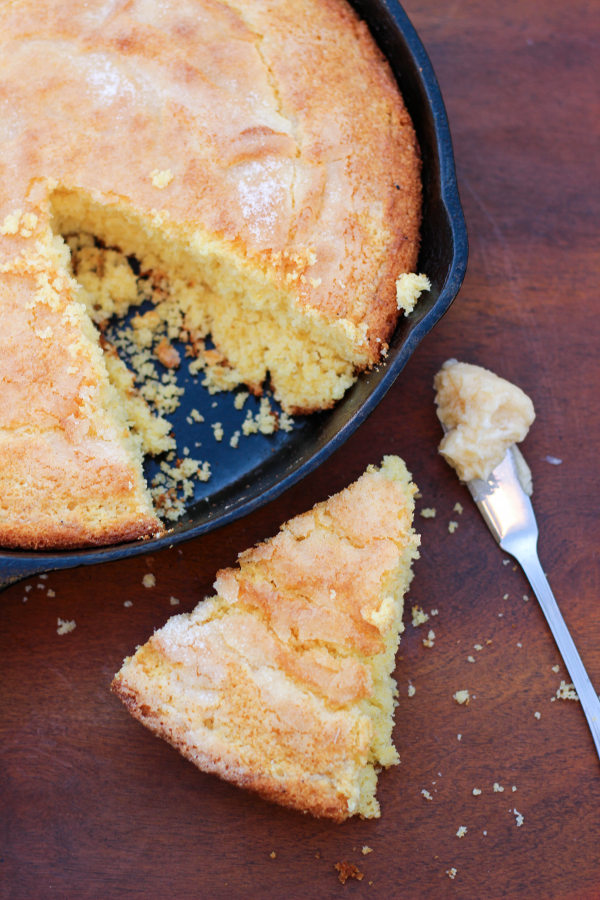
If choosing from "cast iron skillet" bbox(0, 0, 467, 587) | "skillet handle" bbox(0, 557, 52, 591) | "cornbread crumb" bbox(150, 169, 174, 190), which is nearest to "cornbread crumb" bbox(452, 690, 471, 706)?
"cast iron skillet" bbox(0, 0, 467, 587)

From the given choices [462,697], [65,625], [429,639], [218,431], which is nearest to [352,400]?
[218,431]

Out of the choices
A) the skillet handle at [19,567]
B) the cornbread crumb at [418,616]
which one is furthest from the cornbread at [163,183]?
the cornbread crumb at [418,616]

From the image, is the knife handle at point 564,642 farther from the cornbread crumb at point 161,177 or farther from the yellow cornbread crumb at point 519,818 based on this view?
the cornbread crumb at point 161,177

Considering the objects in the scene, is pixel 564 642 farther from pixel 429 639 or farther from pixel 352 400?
pixel 352 400

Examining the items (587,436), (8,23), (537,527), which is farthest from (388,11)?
(537,527)

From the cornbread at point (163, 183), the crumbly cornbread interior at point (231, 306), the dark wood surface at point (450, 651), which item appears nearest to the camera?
the cornbread at point (163, 183)

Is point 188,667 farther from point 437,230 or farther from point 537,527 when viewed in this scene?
point 437,230
